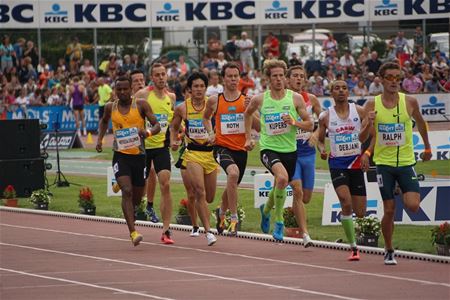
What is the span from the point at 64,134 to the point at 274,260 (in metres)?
24.1

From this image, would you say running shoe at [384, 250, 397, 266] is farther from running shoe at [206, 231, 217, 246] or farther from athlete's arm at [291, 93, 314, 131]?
running shoe at [206, 231, 217, 246]

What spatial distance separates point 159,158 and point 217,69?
21.2 metres

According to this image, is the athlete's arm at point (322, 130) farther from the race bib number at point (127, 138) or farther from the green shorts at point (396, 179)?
the race bib number at point (127, 138)

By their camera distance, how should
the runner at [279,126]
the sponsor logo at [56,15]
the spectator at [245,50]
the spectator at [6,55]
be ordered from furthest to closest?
the spectator at [6,55]
the sponsor logo at [56,15]
the spectator at [245,50]
the runner at [279,126]

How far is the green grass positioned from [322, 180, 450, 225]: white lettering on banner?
133 mm

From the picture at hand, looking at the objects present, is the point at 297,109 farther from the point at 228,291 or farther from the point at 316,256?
the point at 228,291

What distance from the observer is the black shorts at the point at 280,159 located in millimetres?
15984

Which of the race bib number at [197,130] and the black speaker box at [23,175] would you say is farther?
the black speaker box at [23,175]

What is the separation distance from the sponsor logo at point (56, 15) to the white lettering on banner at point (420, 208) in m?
25.1

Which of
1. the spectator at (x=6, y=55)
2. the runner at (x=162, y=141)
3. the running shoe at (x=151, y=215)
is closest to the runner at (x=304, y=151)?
the runner at (x=162, y=141)

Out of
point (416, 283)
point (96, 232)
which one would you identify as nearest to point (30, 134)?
point (96, 232)

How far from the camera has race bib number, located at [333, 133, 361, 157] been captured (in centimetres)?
1509

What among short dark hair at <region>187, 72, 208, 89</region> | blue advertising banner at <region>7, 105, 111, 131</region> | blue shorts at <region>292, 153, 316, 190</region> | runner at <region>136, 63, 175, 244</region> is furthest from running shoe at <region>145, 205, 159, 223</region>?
blue advertising banner at <region>7, 105, 111, 131</region>

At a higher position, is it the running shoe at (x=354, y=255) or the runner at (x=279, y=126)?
the runner at (x=279, y=126)
